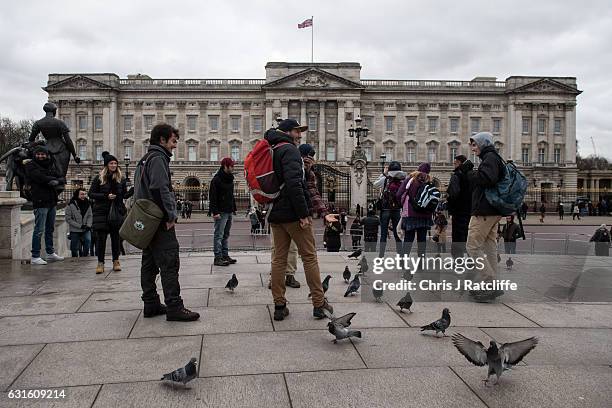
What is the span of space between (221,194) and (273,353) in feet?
16.1

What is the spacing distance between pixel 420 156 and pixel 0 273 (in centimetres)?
6039

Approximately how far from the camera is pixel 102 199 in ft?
24.3

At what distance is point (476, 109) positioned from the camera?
63.7m

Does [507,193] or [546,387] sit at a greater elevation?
[507,193]

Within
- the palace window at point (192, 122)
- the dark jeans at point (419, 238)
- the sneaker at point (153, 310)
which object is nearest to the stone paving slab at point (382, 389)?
the sneaker at point (153, 310)

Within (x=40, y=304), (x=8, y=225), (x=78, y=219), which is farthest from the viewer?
(x=78, y=219)

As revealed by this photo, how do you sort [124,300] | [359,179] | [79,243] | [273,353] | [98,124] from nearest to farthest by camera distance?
[273,353], [124,300], [79,243], [359,179], [98,124]

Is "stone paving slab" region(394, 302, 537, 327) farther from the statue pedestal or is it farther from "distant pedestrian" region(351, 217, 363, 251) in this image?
the statue pedestal

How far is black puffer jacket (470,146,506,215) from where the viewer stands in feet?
18.8

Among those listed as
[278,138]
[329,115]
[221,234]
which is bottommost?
A: [221,234]

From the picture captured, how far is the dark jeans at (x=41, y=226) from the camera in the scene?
8070 mm

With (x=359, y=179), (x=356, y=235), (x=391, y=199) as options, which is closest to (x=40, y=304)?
(x=391, y=199)

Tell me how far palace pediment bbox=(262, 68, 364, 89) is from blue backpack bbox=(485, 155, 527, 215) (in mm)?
57099

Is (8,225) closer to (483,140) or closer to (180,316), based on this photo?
(180,316)
